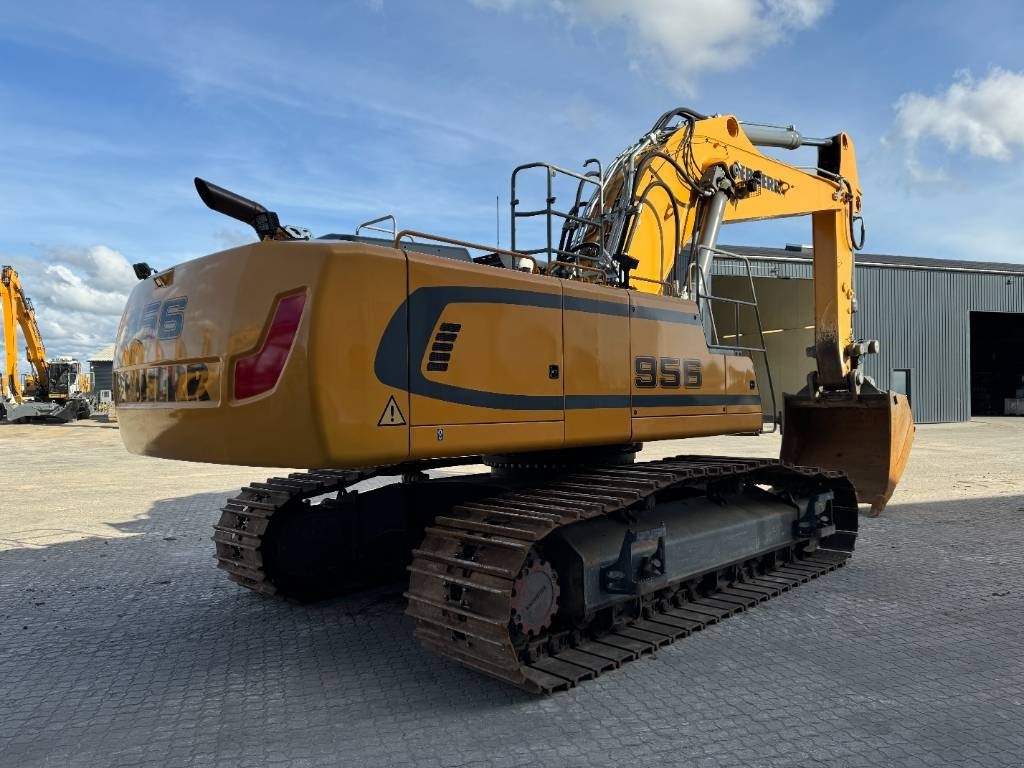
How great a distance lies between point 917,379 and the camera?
25.8m

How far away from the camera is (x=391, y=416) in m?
3.57

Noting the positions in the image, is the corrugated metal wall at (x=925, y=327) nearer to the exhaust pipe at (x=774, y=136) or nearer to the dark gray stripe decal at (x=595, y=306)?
the exhaust pipe at (x=774, y=136)

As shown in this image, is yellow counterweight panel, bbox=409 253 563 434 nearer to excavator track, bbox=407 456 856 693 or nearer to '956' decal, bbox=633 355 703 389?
excavator track, bbox=407 456 856 693

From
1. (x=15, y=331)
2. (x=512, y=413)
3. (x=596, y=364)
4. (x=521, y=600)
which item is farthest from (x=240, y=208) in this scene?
(x=15, y=331)

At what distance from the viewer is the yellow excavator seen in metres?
3.55

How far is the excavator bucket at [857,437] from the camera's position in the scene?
292 inches

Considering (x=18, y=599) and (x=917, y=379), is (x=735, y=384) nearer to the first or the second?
(x=18, y=599)

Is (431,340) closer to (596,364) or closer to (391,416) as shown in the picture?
(391,416)

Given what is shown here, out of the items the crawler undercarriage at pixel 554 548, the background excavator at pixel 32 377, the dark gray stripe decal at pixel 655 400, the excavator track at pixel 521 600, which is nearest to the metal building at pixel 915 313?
the crawler undercarriage at pixel 554 548

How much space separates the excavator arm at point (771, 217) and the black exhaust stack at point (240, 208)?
220 cm

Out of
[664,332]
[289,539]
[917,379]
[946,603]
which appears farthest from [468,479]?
[917,379]

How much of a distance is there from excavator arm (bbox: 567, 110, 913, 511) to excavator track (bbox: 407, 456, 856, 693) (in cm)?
150

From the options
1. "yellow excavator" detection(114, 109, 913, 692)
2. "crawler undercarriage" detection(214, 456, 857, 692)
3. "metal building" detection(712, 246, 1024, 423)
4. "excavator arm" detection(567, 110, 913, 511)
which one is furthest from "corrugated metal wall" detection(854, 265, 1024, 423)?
"crawler undercarriage" detection(214, 456, 857, 692)

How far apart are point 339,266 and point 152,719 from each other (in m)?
2.47
